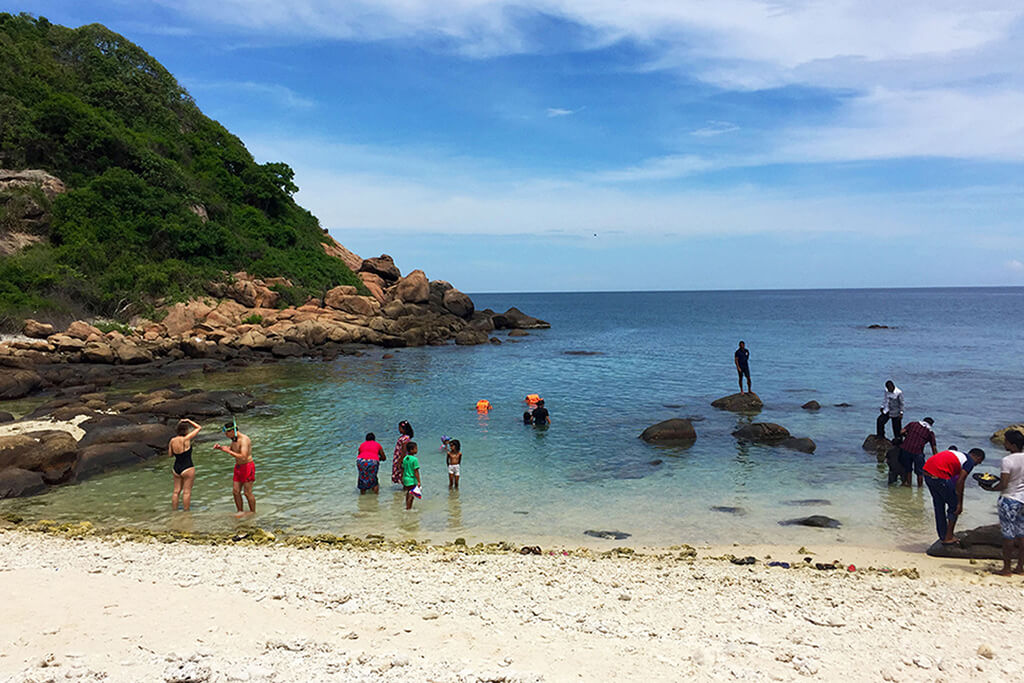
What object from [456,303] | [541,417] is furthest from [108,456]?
[456,303]

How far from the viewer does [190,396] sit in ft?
70.7

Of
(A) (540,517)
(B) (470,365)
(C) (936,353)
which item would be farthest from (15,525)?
(C) (936,353)

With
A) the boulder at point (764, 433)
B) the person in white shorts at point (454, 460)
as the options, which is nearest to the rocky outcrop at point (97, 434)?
the person in white shorts at point (454, 460)

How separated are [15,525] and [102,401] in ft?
39.4

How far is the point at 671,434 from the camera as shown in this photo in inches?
691

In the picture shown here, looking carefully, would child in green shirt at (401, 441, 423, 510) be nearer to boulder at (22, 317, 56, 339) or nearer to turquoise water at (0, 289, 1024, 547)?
turquoise water at (0, 289, 1024, 547)

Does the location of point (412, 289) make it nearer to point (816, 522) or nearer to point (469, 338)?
point (469, 338)

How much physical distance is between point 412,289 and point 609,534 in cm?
4506

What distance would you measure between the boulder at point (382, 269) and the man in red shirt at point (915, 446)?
50.4 m

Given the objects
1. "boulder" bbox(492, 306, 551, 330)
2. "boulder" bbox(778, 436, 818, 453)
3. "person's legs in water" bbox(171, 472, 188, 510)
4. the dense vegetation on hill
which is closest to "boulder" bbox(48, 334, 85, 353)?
the dense vegetation on hill

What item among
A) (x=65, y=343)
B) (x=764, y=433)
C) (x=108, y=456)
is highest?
(x=65, y=343)

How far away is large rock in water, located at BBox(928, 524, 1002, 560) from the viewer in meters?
9.29

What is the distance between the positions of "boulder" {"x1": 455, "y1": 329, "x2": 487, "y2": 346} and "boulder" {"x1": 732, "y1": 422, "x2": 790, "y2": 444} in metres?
31.4

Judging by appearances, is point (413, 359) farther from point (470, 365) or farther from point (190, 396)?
point (190, 396)
